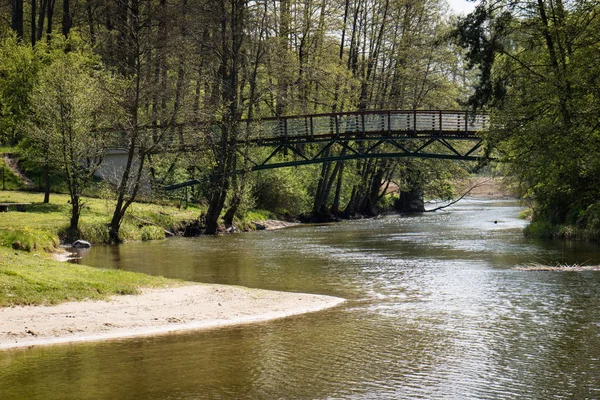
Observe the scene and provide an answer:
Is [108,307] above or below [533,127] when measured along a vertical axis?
below

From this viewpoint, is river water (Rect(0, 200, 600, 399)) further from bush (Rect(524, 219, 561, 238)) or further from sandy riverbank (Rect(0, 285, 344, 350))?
bush (Rect(524, 219, 561, 238))

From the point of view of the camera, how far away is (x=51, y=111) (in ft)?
98.1

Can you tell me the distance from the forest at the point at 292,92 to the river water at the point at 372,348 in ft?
24.1

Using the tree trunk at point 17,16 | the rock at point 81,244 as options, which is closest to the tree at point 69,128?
the rock at point 81,244

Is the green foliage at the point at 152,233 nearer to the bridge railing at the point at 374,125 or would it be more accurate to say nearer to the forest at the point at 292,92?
the forest at the point at 292,92

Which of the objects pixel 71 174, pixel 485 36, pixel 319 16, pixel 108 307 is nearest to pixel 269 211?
pixel 319 16

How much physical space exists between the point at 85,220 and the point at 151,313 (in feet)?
60.4

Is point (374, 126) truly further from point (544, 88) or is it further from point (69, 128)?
point (69, 128)

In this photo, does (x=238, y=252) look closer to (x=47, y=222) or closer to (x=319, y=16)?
(x=47, y=222)

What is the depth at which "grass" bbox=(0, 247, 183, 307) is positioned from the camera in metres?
14.0

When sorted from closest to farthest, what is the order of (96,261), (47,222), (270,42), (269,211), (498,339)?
(498,339) → (96,261) → (47,222) → (270,42) → (269,211)

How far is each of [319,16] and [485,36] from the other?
72.6 ft

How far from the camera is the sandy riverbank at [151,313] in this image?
12672 mm

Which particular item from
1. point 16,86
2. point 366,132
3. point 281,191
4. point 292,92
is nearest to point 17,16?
point 16,86
